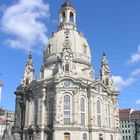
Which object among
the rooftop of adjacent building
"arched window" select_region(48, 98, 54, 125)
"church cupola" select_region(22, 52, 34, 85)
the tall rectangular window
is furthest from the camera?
the rooftop of adjacent building

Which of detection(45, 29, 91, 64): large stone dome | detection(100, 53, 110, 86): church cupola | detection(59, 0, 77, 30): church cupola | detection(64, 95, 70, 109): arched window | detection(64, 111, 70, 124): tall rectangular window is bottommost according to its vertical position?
detection(64, 111, 70, 124): tall rectangular window

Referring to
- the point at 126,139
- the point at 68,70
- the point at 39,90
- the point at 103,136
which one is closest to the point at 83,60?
the point at 68,70

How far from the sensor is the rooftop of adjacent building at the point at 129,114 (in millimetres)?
127381

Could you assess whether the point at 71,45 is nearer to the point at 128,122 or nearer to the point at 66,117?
the point at 66,117

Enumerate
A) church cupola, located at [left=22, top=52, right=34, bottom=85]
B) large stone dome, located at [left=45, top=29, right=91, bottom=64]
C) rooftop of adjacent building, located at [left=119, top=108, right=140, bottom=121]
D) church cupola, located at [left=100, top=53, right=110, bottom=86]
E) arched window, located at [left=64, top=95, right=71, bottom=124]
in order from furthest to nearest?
rooftop of adjacent building, located at [left=119, top=108, right=140, bottom=121], church cupola, located at [left=22, top=52, right=34, bottom=85], church cupola, located at [left=100, top=53, right=110, bottom=86], large stone dome, located at [left=45, top=29, right=91, bottom=64], arched window, located at [left=64, top=95, right=71, bottom=124]

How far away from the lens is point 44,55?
8494 cm

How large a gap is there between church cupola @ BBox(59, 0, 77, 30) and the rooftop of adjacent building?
189ft

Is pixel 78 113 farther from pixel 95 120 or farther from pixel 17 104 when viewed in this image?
pixel 17 104

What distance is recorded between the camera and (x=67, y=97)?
227ft

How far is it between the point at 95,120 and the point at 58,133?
1042 cm

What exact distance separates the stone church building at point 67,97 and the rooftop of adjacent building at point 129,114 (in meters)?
49.9

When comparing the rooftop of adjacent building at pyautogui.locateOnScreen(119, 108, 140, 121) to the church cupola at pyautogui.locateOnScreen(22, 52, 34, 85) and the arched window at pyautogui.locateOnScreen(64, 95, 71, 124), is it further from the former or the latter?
the arched window at pyautogui.locateOnScreen(64, 95, 71, 124)

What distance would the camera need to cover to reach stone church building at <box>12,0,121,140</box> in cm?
6794

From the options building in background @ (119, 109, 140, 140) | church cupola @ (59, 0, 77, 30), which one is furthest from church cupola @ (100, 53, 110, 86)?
building in background @ (119, 109, 140, 140)
